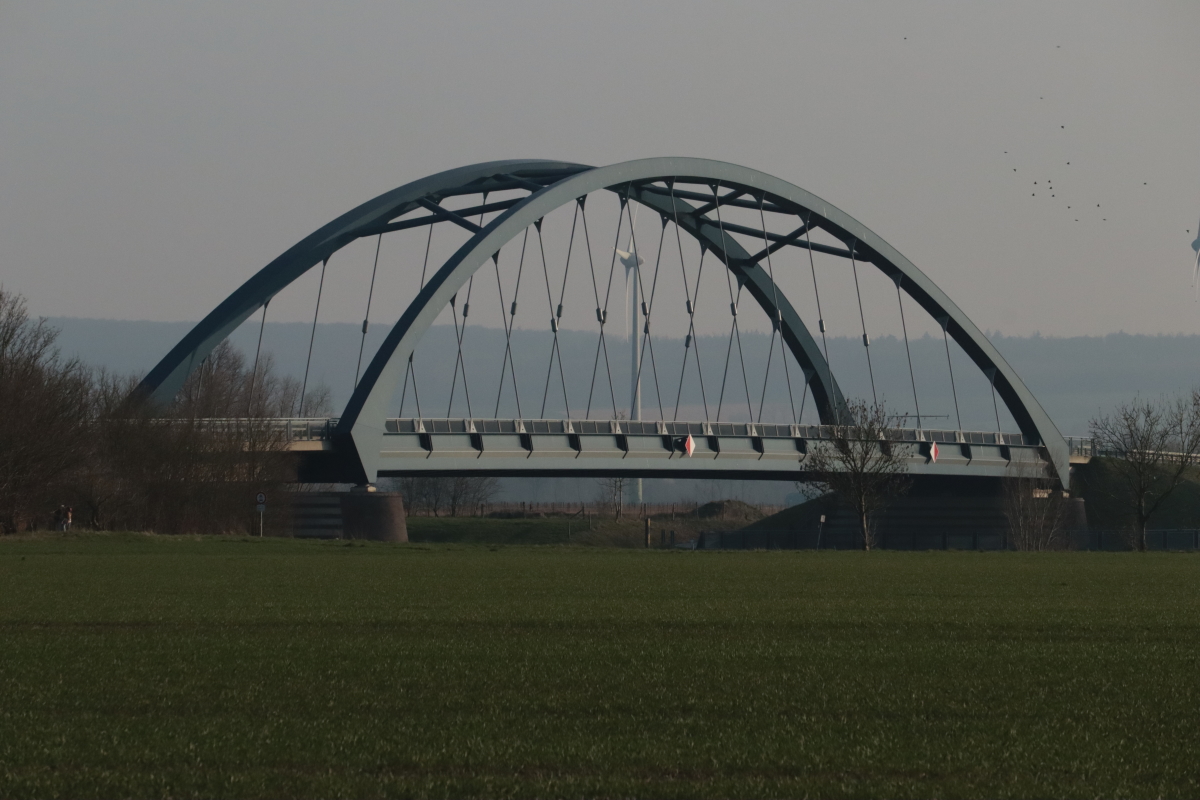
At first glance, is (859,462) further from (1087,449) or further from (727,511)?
(727,511)

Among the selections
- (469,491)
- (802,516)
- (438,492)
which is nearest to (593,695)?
(802,516)

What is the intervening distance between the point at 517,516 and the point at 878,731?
89.6m

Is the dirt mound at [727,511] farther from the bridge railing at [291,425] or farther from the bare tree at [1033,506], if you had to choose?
the bridge railing at [291,425]

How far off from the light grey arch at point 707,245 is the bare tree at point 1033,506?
174cm

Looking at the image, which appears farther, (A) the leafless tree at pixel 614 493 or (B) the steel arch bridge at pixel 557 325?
(A) the leafless tree at pixel 614 493

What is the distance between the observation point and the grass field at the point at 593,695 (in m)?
7.16

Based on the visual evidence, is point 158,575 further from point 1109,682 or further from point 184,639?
point 1109,682

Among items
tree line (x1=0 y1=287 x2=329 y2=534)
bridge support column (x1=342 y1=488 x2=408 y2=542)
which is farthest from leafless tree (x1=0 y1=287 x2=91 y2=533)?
bridge support column (x1=342 y1=488 x2=408 y2=542)

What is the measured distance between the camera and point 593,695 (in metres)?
9.88

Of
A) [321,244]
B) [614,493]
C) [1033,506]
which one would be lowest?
[1033,506]

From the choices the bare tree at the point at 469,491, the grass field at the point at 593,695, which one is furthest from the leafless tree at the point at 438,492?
the grass field at the point at 593,695

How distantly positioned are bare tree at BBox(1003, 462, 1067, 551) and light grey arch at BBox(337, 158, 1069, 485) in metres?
1.74

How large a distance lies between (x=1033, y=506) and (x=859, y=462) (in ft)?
54.8

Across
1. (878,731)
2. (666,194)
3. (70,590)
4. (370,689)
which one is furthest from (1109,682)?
(666,194)
